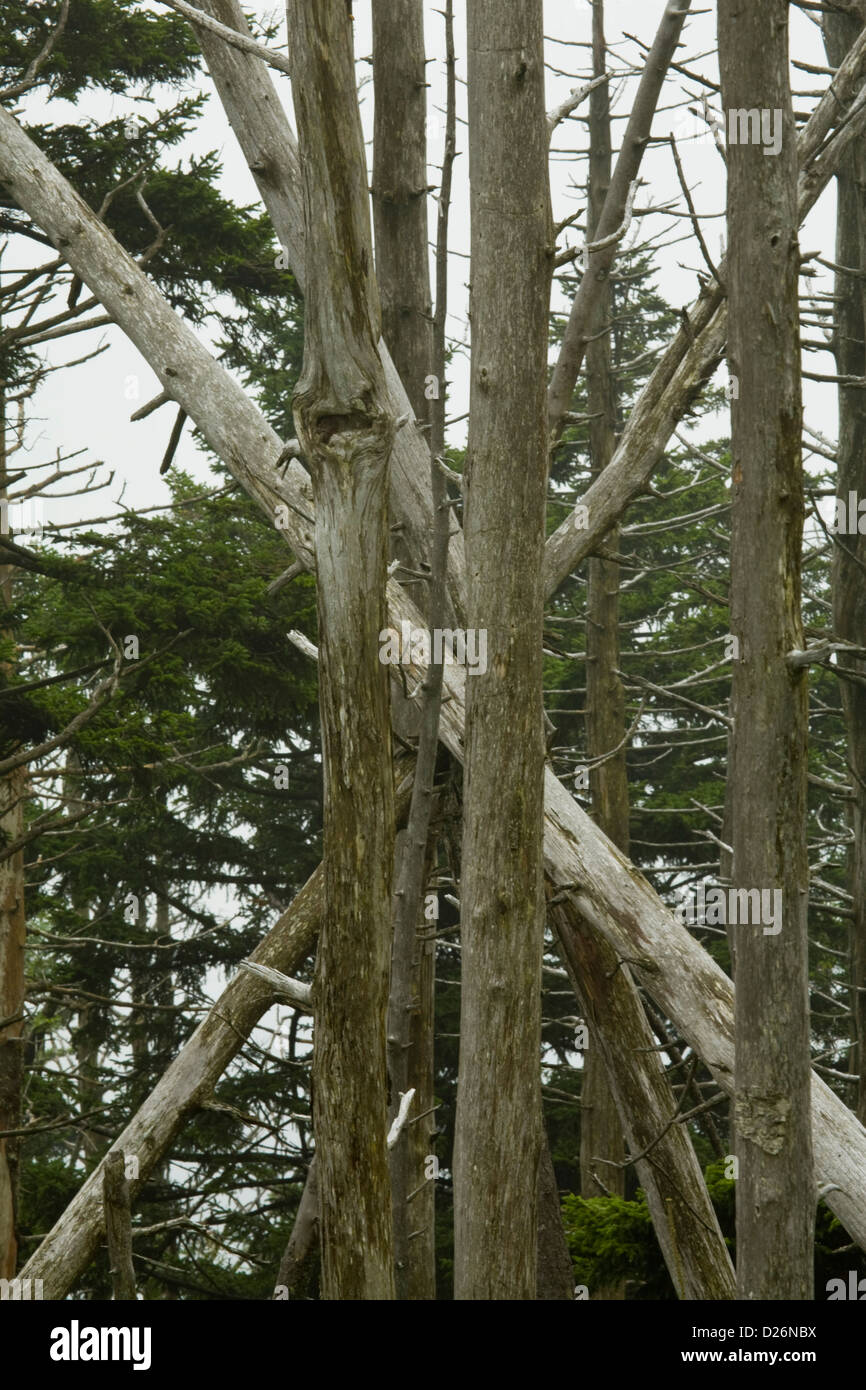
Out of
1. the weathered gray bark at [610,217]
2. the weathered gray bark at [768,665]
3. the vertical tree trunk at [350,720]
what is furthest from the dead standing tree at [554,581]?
the vertical tree trunk at [350,720]

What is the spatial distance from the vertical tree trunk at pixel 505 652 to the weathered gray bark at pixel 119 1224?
125 centimetres

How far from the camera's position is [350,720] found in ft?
12.4

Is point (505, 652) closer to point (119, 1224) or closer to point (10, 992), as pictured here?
point (119, 1224)

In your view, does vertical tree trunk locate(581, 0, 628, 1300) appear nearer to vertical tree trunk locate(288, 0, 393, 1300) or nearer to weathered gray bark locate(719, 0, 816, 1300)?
weathered gray bark locate(719, 0, 816, 1300)

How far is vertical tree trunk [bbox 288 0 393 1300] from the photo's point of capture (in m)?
3.73

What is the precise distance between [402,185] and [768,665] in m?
3.90

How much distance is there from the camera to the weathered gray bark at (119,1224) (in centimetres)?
343

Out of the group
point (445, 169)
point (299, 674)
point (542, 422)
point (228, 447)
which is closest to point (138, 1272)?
point (299, 674)

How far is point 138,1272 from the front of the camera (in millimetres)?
10484

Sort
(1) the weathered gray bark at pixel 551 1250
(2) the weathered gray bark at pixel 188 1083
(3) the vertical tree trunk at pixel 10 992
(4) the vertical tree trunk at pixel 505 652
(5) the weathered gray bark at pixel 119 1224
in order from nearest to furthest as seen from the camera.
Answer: (5) the weathered gray bark at pixel 119 1224
(4) the vertical tree trunk at pixel 505 652
(1) the weathered gray bark at pixel 551 1250
(2) the weathered gray bark at pixel 188 1083
(3) the vertical tree trunk at pixel 10 992

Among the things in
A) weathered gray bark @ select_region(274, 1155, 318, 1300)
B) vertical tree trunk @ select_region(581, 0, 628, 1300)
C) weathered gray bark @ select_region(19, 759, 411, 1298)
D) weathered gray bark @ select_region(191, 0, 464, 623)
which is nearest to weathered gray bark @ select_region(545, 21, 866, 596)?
weathered gray bark @ select_region(191, 0, 464, 623)

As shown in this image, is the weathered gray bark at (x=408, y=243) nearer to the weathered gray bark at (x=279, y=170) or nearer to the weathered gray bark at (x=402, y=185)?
the weathered gray bark at (x=402, y=185)

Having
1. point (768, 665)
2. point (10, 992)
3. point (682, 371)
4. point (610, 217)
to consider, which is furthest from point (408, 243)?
point (10, 992)

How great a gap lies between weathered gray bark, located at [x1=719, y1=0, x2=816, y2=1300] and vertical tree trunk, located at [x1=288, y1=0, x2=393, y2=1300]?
121 cm
